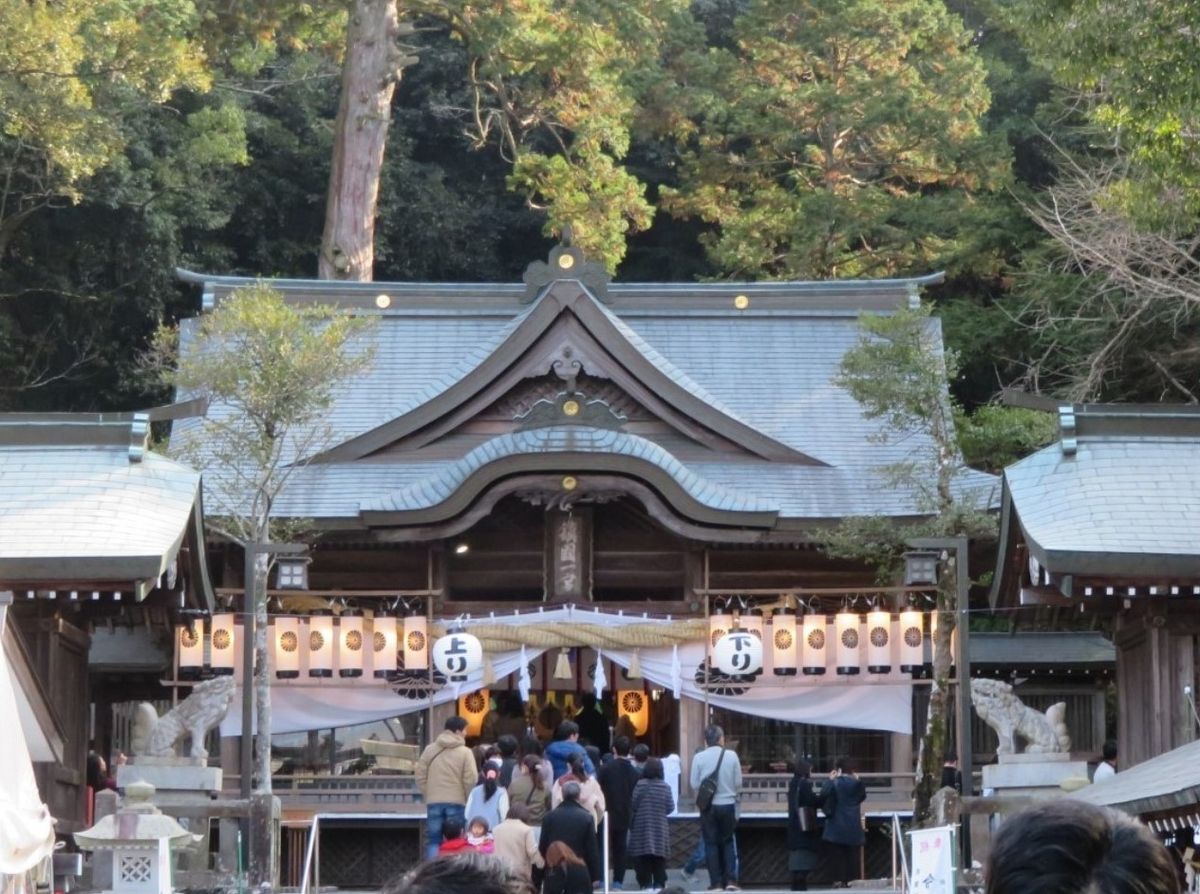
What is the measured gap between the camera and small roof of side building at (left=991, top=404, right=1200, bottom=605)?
53.8ft

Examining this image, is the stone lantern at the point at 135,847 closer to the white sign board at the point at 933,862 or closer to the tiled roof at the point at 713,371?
the white sign board at the point at 933,862

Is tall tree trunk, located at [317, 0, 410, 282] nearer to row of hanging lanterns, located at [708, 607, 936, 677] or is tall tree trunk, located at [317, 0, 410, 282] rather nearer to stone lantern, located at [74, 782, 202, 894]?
row of hanging lanterns, located at [708, 607, 936, 677]

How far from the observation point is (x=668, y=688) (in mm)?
21125

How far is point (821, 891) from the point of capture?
17.7 metres

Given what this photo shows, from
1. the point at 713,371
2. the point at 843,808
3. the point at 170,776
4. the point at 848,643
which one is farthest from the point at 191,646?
the point at 713,371

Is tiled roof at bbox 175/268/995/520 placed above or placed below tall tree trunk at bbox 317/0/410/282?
below

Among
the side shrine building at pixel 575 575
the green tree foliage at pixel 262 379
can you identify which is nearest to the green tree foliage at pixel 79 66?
the side shrine building at pixel 575 575

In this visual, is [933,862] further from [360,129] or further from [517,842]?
[360,129]

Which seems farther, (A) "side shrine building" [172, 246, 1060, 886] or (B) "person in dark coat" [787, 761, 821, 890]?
(A) "side shrine building" [172, 246, 1060, 886]

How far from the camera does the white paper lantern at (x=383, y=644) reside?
812 inches

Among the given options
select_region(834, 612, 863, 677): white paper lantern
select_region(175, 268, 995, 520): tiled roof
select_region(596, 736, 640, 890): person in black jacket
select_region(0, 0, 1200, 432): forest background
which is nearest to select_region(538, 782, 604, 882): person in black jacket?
select_region(596, 736, 640, 890): person in black jacket

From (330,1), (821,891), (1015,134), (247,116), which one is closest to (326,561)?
(821,891)

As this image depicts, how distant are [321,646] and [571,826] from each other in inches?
281

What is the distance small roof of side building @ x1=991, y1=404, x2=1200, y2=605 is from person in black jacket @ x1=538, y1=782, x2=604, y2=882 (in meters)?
4.69
